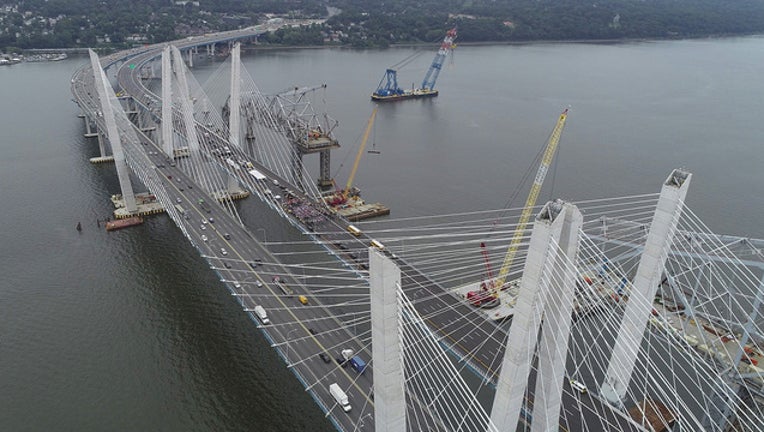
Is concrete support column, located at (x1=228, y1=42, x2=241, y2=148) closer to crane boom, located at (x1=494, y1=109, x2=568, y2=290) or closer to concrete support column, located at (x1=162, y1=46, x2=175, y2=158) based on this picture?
concrete support column, located at (x1=162, y1=46, x2=175, y2=158)

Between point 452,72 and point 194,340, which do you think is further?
point 452,72

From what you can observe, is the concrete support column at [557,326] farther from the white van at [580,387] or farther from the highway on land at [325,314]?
the white van at [580,387]

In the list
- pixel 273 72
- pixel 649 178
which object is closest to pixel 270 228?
pixel 649 178

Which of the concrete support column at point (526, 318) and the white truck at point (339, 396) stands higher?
the concrete support column at point (526, 318)

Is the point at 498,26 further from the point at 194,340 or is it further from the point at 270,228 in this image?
the point at 194,340

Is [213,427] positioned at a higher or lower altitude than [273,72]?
lower

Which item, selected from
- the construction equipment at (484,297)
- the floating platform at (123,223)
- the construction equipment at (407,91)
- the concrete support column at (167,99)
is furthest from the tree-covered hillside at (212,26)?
the construction equipment at (484,297)
